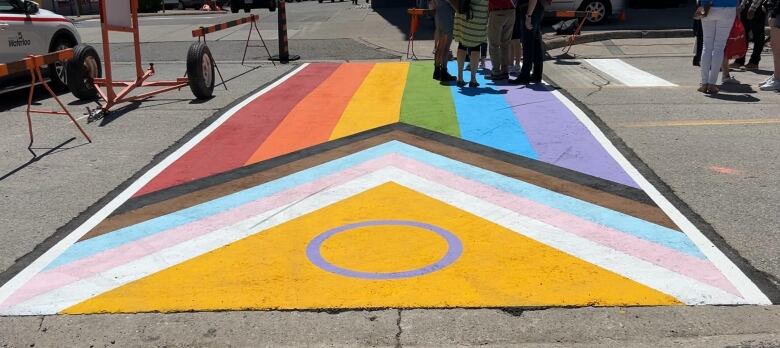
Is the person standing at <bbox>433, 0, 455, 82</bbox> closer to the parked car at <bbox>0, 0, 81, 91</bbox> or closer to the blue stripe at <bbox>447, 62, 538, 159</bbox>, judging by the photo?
the blue stripe at <bbox>447, 62, 538, 159</bbox>

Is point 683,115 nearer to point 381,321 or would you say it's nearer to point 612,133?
point 612,133

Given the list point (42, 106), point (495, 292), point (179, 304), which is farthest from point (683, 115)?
point (42, 106)

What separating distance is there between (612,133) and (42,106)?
25.5ft

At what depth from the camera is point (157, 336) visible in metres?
3.57

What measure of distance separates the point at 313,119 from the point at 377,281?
15.2 ft

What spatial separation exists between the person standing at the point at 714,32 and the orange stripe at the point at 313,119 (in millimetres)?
4897

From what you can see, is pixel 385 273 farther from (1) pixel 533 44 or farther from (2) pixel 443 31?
(1) pixel 533 44

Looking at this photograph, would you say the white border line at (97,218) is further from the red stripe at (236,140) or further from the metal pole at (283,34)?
the metal pole at (283,34)

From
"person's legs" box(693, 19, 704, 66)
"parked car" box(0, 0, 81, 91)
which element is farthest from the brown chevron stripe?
"person's legs" box(693, 19, 704, 66)

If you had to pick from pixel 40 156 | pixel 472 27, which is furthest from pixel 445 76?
pixel 40 156

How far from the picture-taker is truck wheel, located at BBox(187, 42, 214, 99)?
31.1 ft

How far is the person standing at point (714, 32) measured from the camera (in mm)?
8844

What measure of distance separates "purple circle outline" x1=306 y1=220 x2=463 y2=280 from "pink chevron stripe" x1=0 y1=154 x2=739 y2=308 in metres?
0.76

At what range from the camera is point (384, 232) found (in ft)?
16.0
